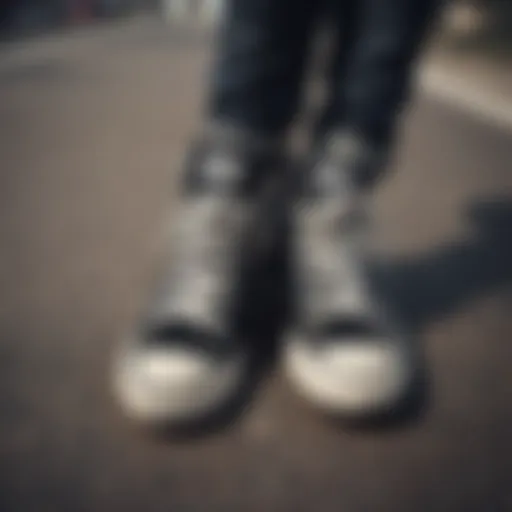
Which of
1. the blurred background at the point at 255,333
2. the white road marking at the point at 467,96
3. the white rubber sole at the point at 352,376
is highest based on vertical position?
the white rubber sole at the point at 352,376

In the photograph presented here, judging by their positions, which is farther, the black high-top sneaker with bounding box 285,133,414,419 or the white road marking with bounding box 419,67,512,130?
the white road marking with bounding box 419,67,512,130

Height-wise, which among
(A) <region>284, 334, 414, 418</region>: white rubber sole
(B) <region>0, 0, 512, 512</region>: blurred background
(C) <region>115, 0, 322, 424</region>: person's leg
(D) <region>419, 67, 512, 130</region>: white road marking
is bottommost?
(D) <region>419, 67, 512, 130</region>: white road marking

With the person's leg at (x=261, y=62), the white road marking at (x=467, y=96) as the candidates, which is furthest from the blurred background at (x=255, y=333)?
the person's leg at (x=261, y=62)

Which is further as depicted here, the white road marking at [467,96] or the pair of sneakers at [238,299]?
the white road marking at [467,96]

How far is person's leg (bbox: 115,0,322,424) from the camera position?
21.3 inches

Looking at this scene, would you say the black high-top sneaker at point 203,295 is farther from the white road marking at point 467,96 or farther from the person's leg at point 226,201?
the white road marking at point 467,96

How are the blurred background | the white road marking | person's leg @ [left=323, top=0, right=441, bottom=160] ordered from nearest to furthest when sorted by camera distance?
the blurred background
person's leg @ [left=323, top=0, right=441, bottom=160]
the white road marking

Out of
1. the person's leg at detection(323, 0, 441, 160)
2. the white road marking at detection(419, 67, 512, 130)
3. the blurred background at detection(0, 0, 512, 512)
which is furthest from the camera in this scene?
the white road marking at detection(419, 67, 512, 130)

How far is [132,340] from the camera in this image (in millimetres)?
586

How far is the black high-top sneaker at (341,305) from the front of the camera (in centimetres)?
53

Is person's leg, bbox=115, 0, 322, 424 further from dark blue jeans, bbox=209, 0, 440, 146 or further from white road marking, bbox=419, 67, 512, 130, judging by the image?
white road marking, bbox=419, 67, 512, 130

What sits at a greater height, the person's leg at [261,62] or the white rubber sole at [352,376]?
the person's leg at [261,62]

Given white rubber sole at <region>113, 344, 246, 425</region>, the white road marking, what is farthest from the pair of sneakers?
the white road marking

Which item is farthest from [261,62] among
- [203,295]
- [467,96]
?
[467,96]
